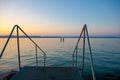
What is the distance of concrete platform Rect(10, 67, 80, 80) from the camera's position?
365cm

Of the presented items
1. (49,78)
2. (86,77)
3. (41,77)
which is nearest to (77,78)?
(49,78)

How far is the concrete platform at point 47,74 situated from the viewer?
144 inches

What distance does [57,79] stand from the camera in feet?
11.7

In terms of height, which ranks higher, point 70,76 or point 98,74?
point 70,76

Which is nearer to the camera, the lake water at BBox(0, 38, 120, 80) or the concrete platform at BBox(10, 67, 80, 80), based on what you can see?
the concrete platform at BBox(10, 67, 80, 80)

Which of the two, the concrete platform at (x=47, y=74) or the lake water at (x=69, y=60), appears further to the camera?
the lake water at (x=69, y=60)

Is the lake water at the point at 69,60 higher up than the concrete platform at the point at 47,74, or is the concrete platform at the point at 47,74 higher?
the concrete platform at the point at 47,74

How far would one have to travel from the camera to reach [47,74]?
12.9ft

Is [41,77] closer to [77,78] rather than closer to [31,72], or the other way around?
[31,72]

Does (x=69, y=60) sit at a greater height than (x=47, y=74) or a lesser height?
lesser

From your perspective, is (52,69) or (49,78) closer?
(49,78)

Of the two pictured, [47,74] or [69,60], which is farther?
[69,60]

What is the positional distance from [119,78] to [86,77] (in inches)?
83.2

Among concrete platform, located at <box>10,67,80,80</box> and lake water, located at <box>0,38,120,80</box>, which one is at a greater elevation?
concrete platform, located at <box>10,67,80,80</box>
